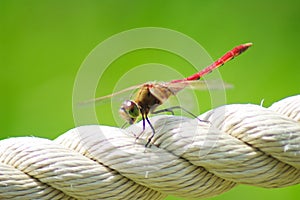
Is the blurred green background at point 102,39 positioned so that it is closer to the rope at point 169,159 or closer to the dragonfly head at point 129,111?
the dragonfly head at point 129,111

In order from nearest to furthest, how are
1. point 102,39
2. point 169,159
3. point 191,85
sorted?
point 169,159 < point 191,85 < point 102,39

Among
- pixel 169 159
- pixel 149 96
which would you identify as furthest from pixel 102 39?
pixel 169 159

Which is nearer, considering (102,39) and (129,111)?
(129,111)

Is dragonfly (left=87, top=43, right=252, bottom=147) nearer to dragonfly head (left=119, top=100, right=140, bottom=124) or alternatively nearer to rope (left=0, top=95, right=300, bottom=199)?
dragonfly head (left=119, top=100, right=140, bottom=124)

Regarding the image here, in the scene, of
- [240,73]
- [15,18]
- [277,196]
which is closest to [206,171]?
[277,196]

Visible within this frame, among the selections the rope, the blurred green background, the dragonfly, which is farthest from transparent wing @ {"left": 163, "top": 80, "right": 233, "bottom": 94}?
the blurred green background

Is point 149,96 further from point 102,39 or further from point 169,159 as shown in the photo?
point 102,39

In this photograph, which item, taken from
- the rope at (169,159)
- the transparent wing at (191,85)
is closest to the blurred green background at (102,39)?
the transparent wing at (191,85)
